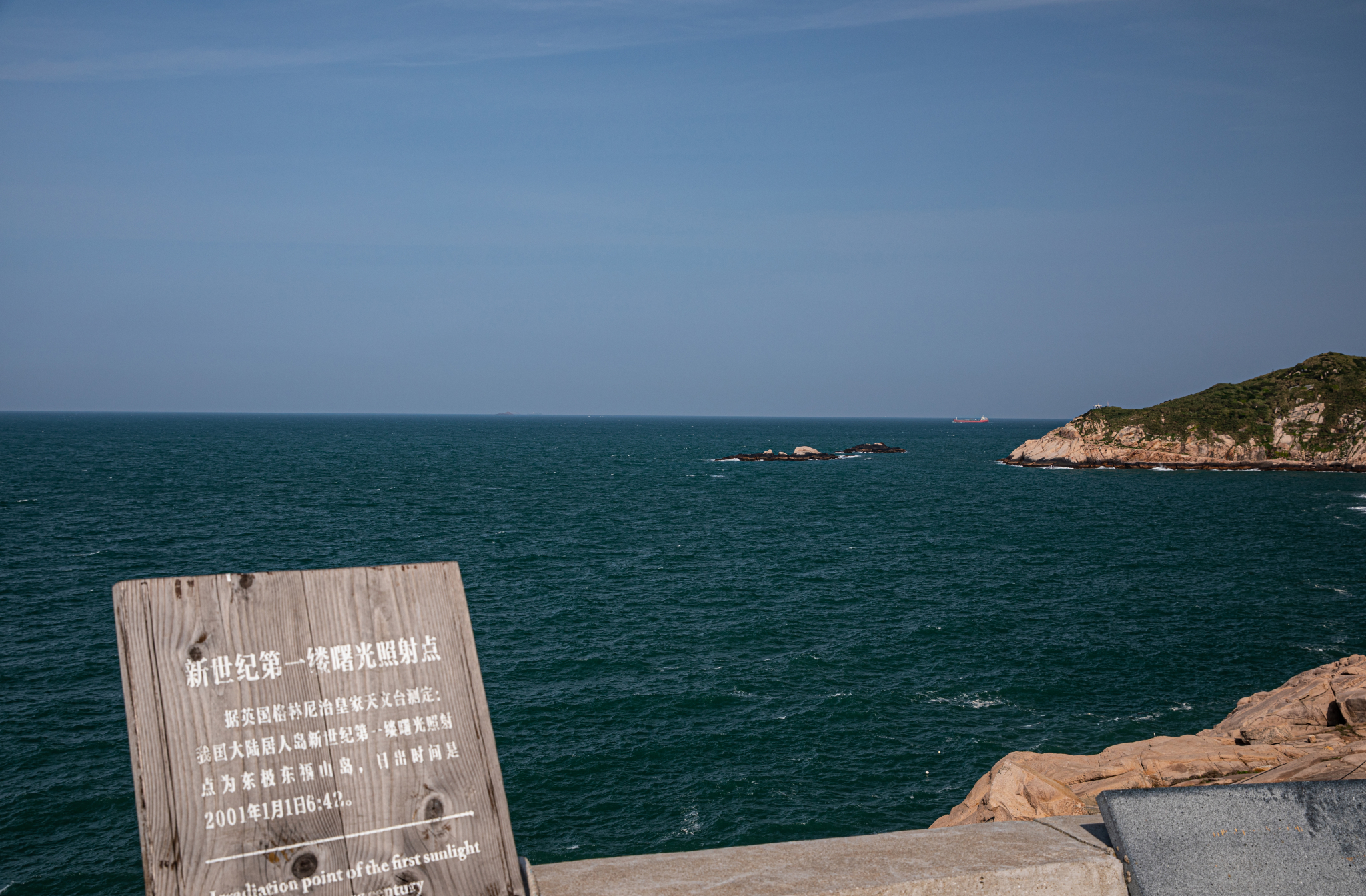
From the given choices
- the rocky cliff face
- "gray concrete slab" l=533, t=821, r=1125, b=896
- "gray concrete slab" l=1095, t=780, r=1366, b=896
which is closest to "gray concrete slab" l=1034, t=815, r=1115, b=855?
"gray concrete slab" l=533, t=821, r=1125, b=896

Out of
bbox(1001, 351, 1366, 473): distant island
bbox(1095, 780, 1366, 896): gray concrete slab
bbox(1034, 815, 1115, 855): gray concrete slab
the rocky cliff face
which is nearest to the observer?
bbox(1095, 780, 1366, 896): gray concrete slab

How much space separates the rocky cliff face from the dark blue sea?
511 cm

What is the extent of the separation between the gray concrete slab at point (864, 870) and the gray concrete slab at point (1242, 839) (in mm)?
218

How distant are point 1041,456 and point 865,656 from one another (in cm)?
9879

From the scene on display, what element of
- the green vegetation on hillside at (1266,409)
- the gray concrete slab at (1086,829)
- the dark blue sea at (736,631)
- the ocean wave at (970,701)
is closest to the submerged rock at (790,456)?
the green vegetation on hillside at (1266,409)

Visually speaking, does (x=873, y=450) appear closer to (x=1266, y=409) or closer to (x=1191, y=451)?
(x=1191, y=451)

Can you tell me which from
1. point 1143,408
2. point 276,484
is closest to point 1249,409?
point 1143,408

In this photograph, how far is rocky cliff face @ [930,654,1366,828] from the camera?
1186 centimetres

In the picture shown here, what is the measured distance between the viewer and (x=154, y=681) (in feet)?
13.0

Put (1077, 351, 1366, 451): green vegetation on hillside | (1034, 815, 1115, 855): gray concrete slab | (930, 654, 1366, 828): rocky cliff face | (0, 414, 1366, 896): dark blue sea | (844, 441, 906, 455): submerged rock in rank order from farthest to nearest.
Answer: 1. (844, 441, 906, 455): submerged rock
2. (1077, 351, 1366, 451): green vegetation on hillside
3. (0, 414, 1366, 896): dark blue sea
4. (930, 654, 1366, 828): rocky cliff face
5. (1034, 815, 1115, 855): gray concrete slab

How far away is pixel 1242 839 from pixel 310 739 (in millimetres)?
5159

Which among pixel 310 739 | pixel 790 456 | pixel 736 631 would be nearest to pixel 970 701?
pixel 736 631

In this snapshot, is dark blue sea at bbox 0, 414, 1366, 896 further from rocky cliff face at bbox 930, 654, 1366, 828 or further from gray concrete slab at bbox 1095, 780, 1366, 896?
gray concrete slab at bbox 1095, 780, 1366, 896

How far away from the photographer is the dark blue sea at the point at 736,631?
758 inches
